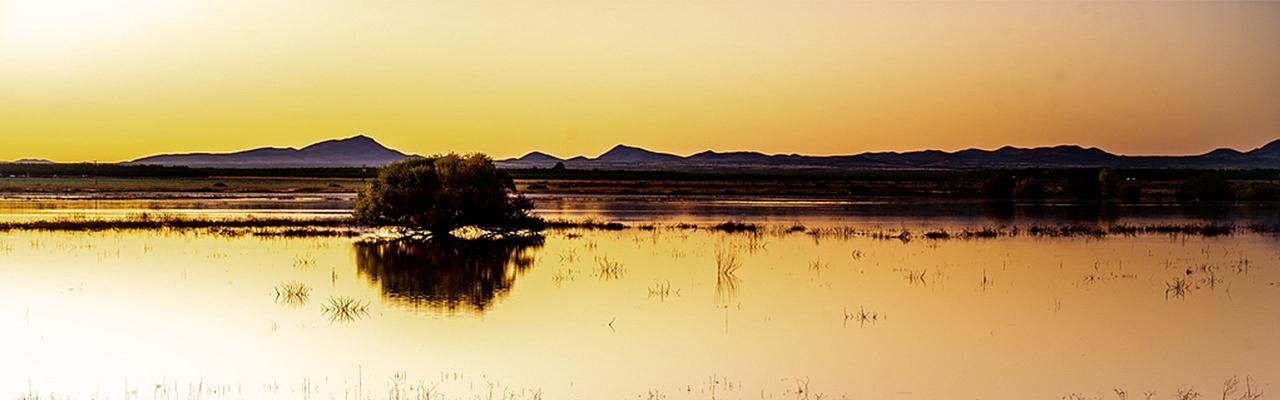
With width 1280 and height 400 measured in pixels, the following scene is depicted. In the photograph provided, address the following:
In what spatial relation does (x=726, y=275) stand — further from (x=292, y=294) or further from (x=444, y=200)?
(x=444, y=200)

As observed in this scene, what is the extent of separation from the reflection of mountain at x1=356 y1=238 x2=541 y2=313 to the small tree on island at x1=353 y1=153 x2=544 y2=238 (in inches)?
77.6

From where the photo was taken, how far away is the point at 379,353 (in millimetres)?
14555

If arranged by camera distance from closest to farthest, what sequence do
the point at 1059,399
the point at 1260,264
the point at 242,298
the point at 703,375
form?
the point at 1059,399, the point at 703,375, the point at 242,298, the point at 1260,264

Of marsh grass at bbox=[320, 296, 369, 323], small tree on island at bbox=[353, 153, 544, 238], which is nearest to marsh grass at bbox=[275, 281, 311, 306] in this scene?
marsh grass at bbox=[320, 296, 369, 323]

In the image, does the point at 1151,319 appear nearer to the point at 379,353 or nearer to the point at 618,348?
the point at 618,348

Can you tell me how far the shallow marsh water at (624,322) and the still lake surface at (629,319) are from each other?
60mm

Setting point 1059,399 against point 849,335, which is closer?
point 1059,399

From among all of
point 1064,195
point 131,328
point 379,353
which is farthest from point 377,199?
point 1064,195

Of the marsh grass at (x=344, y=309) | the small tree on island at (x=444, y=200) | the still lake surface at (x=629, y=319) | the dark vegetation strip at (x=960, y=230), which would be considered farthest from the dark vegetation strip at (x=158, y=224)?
the marsh grass at (x=344, y=309)

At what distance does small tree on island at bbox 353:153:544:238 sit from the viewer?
32.9 m

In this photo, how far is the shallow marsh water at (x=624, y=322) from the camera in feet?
42.8

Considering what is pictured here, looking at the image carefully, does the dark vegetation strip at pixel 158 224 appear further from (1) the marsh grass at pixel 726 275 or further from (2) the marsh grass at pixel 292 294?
(2) the marsh grass at pixel 292 294

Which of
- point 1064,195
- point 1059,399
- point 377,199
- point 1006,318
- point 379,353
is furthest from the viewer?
point 1064,195

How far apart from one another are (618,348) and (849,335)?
305 cm
